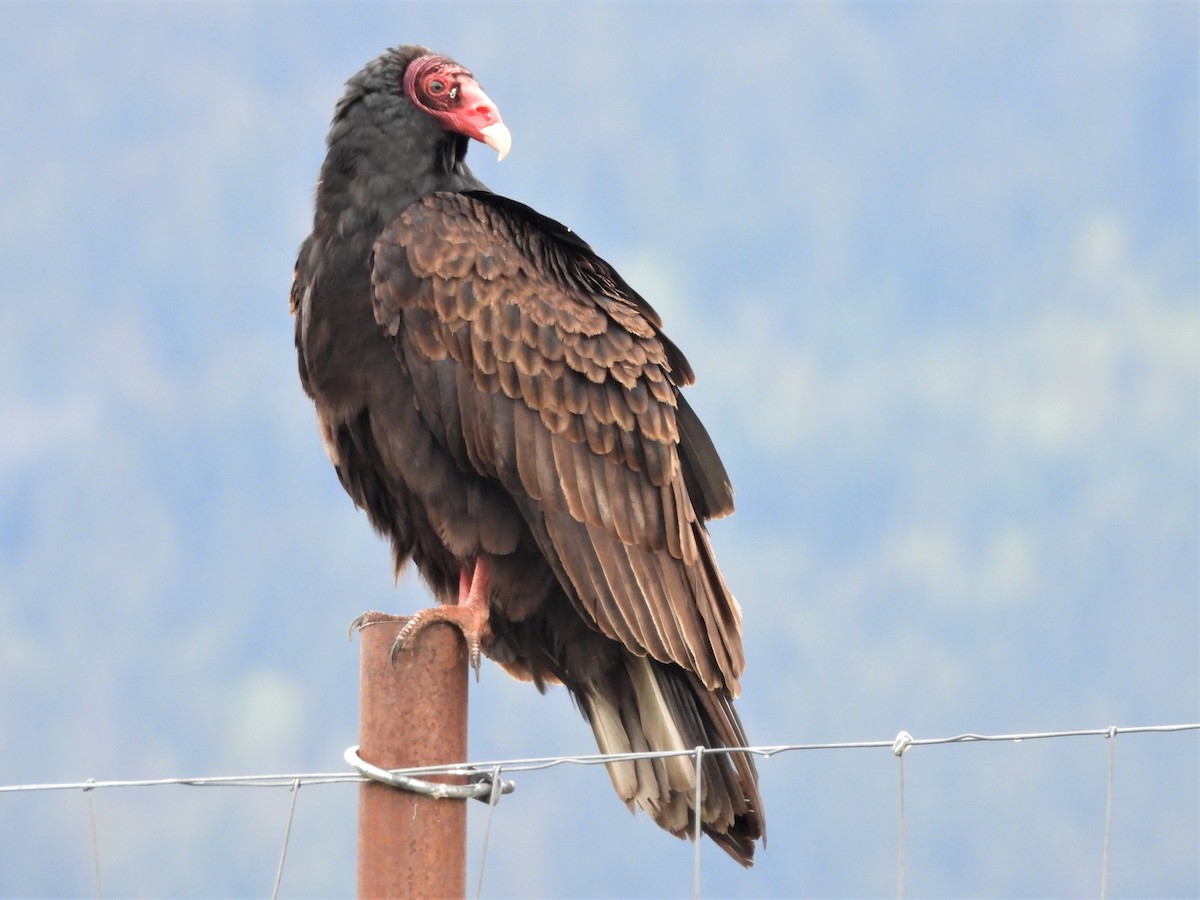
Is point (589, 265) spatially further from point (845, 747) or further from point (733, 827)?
point (845, 747)

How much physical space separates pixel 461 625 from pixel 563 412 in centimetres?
82

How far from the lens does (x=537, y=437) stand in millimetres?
3898

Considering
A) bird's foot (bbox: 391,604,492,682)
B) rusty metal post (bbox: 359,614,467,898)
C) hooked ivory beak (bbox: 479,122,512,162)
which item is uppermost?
hooked ivory beak (bbox: 479,122,512,162)

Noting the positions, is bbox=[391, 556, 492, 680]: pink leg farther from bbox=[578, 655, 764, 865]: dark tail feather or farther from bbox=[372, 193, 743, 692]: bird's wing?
bbox=[578, 655, 764, 865]: dark tail feather

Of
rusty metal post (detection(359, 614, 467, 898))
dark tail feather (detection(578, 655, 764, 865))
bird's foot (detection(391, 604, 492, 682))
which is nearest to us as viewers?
rusty metal post (detection(359, 614, 467, 898))

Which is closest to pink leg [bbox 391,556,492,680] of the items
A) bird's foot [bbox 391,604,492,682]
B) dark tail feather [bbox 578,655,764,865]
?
bird's foot [bbox 391,604,492,682]

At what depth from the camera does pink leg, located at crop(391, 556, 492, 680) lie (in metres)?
3.07

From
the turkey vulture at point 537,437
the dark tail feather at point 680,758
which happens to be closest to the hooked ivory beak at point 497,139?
the turkey vulture at point 537,437

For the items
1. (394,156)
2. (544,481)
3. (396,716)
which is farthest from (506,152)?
(396,716)

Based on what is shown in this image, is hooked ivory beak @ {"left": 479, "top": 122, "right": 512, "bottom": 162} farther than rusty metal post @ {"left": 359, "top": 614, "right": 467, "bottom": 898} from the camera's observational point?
Yes

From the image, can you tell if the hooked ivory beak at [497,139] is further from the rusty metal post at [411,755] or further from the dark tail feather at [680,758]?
the rusty metal post at [411,755]

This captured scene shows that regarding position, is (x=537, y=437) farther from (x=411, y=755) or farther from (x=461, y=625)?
(x=411, y=755)

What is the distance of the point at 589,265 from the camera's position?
4.21 metres

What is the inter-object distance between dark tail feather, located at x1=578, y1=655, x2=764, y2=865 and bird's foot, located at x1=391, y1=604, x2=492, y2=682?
0.42 m
